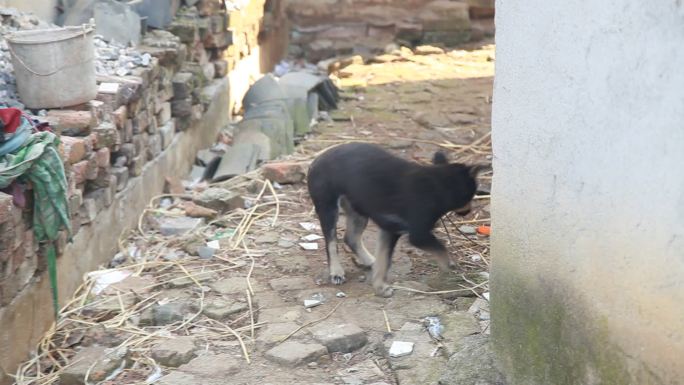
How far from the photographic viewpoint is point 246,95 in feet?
32.8

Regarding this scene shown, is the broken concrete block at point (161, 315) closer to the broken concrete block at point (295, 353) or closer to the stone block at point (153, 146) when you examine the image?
the broken concrete block at point (295, 353)

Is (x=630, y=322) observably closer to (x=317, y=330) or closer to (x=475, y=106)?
(x=317, y=330)

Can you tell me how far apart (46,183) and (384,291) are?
6.48 feet

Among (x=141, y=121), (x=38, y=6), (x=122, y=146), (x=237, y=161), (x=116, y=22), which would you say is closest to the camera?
(x=122, y=146)

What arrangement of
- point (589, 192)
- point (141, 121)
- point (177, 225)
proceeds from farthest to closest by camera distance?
1. point (141, 121)
2. point (177, 225)
3. point (589, 192)

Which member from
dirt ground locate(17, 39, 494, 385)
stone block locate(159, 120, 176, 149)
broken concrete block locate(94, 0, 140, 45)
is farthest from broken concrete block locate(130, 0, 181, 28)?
dirt ground locate(17, 39, 494, 385)

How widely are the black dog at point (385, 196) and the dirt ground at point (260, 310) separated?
252 millimetres

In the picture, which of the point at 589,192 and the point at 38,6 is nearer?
the point at 589,192

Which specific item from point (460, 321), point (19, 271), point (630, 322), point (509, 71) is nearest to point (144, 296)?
point (19, 271)

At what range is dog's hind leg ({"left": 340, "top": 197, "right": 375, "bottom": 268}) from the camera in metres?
5.75

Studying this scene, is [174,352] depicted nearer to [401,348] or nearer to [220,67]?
[401,348]

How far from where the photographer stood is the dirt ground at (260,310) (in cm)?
457

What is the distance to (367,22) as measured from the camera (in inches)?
533

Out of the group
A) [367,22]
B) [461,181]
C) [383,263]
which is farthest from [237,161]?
[367,22]
